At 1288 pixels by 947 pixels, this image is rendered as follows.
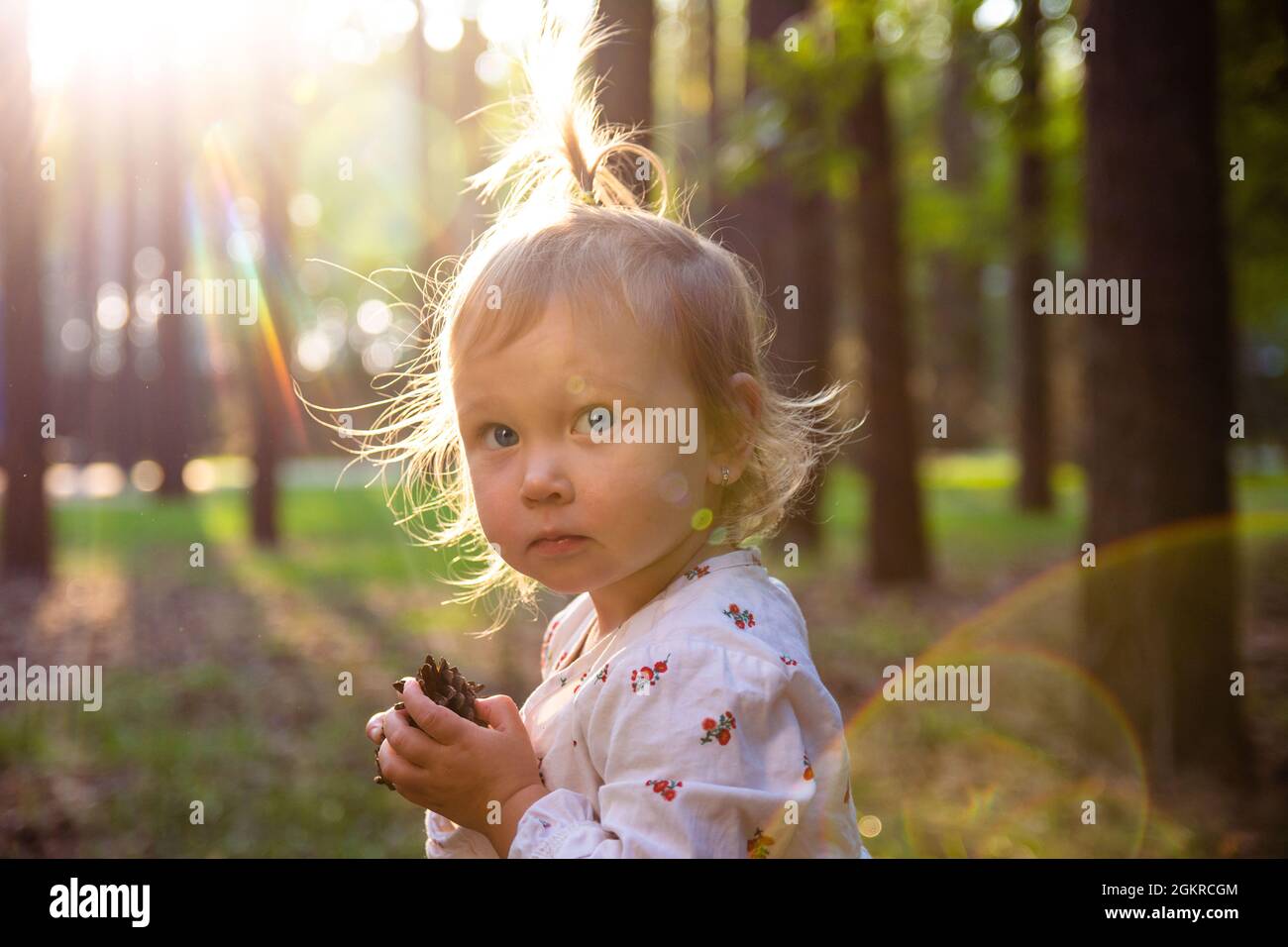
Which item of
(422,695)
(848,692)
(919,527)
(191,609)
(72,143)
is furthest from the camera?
(72,143)

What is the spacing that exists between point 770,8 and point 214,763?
26.2ft

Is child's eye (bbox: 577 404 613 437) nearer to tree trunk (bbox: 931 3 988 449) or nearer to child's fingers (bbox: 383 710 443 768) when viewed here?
child's fingers (bbox: 383 710 443 768)

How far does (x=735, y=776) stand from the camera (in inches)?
62.7

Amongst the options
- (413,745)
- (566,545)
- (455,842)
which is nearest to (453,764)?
(413,745)

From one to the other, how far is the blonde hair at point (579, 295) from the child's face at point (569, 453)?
0.05m

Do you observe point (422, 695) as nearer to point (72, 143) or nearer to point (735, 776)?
point (735, 776)

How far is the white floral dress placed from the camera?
1.58 m

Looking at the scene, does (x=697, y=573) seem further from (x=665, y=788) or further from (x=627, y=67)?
(x=627, y=67)

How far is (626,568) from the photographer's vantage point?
5.95 feet

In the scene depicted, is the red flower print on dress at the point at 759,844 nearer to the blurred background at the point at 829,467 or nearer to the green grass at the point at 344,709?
the blurred background at the point at 829,467

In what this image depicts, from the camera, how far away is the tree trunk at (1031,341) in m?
14.6

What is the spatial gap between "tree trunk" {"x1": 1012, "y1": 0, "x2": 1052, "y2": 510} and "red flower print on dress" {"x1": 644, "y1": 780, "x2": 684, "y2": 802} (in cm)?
1387

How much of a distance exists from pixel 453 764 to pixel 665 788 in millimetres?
365

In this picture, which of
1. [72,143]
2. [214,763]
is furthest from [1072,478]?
[214,763]
